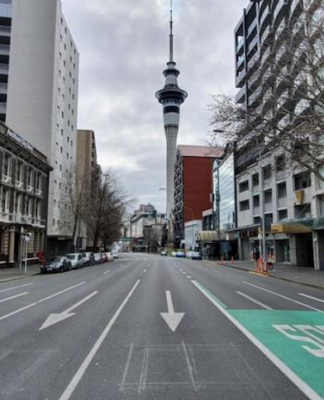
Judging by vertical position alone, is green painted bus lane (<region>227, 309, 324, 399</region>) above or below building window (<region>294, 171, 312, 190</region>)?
below

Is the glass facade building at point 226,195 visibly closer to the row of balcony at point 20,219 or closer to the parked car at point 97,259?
the parked car at point 97,259

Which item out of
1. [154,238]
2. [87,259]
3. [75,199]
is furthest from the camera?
[154,238]

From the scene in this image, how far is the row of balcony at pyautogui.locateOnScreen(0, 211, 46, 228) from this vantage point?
34.6 meters

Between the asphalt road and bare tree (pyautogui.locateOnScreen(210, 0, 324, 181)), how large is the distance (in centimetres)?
787

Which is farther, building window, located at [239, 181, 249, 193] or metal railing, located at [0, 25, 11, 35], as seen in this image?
building window, located at [239, 181, 249, 193]

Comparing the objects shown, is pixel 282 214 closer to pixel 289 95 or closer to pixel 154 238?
pixel 289 95

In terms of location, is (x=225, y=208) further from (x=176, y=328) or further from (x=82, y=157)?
(x=176, y=328)

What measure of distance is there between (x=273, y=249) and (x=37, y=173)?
95.8 feet

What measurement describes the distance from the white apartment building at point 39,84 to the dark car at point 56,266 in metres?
19.0

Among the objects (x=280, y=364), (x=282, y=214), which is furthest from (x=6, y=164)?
(x=280, y=364)

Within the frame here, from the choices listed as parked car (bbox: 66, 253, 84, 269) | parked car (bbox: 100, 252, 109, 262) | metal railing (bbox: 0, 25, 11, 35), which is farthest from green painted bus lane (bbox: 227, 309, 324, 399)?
metal railing (bbox: 0, 25, 11, 35)

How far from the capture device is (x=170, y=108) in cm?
16950

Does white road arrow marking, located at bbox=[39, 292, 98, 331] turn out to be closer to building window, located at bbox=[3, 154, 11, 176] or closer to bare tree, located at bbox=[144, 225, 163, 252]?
building window, located at bbox=[3, 154, 11, 176]

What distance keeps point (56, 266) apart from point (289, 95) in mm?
21854
